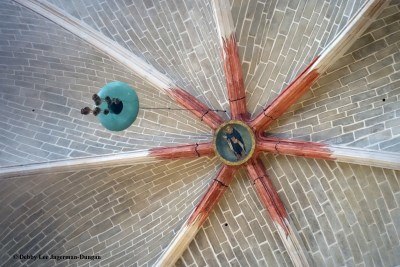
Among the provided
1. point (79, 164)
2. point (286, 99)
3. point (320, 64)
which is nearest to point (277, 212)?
point (286, 99)

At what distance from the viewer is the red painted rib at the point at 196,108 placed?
37.9 feet

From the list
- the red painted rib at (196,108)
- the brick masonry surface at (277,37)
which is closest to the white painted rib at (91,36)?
the red painted rib at (196,108)

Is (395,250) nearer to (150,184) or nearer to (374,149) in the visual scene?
(374,149)

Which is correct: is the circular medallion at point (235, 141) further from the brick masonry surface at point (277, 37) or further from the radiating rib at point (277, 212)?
the brick masonry surface at point (277, 37)

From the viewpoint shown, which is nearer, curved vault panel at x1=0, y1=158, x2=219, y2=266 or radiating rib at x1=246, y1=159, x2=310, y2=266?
radiating rib at x1=246, y1=159, x2=310, y2=266

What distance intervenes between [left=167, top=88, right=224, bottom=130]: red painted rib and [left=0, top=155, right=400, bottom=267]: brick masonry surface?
2.48ft

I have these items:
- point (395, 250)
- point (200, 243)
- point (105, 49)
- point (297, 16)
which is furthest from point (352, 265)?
point (105, 49)

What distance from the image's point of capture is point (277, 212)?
445 inches

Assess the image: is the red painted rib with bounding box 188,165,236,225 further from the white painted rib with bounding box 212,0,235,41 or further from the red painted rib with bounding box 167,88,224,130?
the white painted rib with bounding box 212,0,235,41

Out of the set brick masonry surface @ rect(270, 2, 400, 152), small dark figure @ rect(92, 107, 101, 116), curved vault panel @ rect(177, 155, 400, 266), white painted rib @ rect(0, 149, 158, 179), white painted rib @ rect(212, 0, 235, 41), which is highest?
white painted rib @ rect(212, 0, 235, 41)

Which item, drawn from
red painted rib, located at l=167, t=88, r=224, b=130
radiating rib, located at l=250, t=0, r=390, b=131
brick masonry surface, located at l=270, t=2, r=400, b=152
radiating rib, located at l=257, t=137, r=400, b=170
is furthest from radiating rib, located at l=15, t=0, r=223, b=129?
brick masonry surface, located at l=270, t=2, r=400, b=152

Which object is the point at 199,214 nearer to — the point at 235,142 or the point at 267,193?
the point at 267,193

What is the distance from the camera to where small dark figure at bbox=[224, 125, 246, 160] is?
11.5 metres

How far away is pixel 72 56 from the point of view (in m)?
12.1
